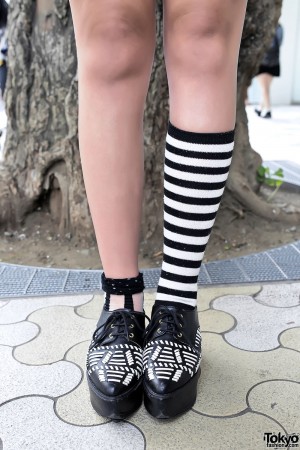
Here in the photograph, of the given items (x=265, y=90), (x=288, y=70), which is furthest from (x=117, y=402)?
(x=288, y=70)

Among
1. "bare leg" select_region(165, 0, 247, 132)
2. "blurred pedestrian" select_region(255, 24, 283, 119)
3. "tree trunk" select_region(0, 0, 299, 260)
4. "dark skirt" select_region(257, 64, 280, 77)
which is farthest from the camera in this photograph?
"dark skirt" select_region(257, 64, 280, 77)

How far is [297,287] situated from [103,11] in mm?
828

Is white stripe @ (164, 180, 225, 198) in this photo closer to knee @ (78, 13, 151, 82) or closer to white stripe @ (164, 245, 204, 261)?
white stripe @ (164, 245, 204, 261)

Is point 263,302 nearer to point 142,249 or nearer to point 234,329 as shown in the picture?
point 234,329

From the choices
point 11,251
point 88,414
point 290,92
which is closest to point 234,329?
point 88,414

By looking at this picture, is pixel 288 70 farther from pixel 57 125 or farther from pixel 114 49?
pixel 114 49

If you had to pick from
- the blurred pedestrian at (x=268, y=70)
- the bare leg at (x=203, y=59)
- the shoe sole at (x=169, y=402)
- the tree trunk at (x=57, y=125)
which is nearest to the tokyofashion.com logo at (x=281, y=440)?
the shoe sole at (x=169, y=402)

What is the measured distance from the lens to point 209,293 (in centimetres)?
118

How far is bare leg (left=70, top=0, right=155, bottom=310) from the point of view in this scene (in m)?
0.72

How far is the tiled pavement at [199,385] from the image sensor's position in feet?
2.36

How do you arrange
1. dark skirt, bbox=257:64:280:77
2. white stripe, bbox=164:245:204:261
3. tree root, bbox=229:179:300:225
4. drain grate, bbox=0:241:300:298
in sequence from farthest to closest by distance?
1. dark skirt, bbox=257:64:280:77
2. tree root, bbox=229:179:300:225
3. drain grate, bbox=0:241:300:298
4. white stripe, bbox=164:245:204:261

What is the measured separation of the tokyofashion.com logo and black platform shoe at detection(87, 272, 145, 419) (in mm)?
211

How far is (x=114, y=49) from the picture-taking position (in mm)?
723

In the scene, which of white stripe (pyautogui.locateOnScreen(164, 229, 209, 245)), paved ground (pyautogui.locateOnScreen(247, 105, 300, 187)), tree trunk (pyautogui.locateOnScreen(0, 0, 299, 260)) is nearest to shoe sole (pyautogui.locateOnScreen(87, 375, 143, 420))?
white stripe (pyautogui.locateOnScreen(164, 229, 209, 245))
